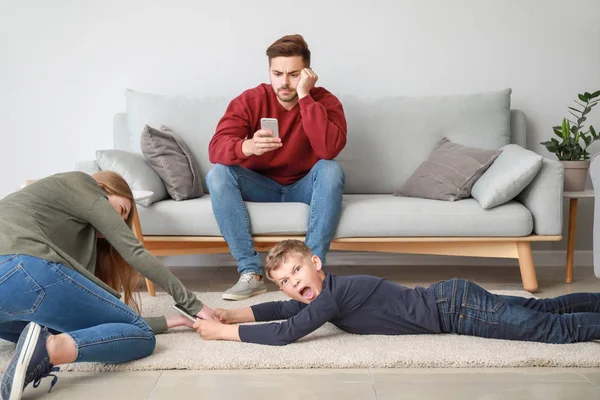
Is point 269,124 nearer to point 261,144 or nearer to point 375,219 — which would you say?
point 261,144

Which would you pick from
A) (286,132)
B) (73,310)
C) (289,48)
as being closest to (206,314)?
(73,310)

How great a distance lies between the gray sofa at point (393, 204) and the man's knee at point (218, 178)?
0.37 feet

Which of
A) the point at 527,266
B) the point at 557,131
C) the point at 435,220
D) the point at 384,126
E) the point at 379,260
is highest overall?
the point at 384,126

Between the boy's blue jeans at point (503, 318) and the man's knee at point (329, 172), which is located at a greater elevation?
the man's knee at point (329, 172)

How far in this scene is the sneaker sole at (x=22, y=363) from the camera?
65.7 inches

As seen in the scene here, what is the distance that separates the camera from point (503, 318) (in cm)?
212

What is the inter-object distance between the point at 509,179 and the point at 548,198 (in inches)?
7.5

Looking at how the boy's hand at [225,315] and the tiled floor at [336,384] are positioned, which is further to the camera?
the boy's hand at [225,315]

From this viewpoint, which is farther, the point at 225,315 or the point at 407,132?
the point at 407,132

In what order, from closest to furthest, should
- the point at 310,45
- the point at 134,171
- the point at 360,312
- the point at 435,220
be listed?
1. the point at 360,312
2. the point at 435,220
3. the point at 134,171
4. the point at 310,45

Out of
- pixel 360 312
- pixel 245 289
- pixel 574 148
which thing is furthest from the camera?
pixel 574 148

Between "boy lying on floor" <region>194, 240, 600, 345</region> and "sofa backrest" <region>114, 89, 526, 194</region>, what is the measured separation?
137 cm

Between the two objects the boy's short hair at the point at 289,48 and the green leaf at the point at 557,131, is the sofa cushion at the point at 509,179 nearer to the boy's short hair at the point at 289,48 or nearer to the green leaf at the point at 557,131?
the green leaf at the point at 557,131

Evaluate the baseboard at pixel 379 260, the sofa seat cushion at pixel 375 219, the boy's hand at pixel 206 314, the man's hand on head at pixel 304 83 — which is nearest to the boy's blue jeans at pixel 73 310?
the boy's hand at pixel 206 314
